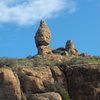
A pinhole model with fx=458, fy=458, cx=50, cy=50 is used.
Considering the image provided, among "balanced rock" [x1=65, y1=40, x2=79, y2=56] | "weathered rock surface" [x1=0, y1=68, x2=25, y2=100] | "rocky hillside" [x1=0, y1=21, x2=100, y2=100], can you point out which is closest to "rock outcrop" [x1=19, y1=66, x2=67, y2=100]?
"rocky hillside" [x1=0, y1=21, x2=100, y2=100]

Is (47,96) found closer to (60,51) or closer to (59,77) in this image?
(59,77)

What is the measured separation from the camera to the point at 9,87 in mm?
29047

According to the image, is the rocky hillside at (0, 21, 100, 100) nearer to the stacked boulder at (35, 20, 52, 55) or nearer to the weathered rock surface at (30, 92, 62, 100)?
the weathered rock surface at (30, 92, 62, 100)

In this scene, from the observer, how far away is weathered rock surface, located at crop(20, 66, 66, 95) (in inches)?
1200

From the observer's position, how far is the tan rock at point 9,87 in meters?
28.9

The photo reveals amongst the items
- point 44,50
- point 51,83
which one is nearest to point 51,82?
point 51,83

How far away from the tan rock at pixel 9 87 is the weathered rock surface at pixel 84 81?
4.24 m

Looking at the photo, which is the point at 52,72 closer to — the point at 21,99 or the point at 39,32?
the point at 21,99

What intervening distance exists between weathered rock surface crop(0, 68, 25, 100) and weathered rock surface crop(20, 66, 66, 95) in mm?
1216

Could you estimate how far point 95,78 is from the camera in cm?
3147

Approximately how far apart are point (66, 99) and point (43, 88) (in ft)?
5.65

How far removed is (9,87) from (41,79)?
2.97 metres

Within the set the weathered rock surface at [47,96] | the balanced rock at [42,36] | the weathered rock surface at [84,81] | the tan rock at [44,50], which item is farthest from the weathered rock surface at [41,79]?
the balanced rock at [42,36]

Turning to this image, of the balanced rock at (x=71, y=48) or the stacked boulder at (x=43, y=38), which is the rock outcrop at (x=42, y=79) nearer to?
the balanced rock at (x=71, y=48)
